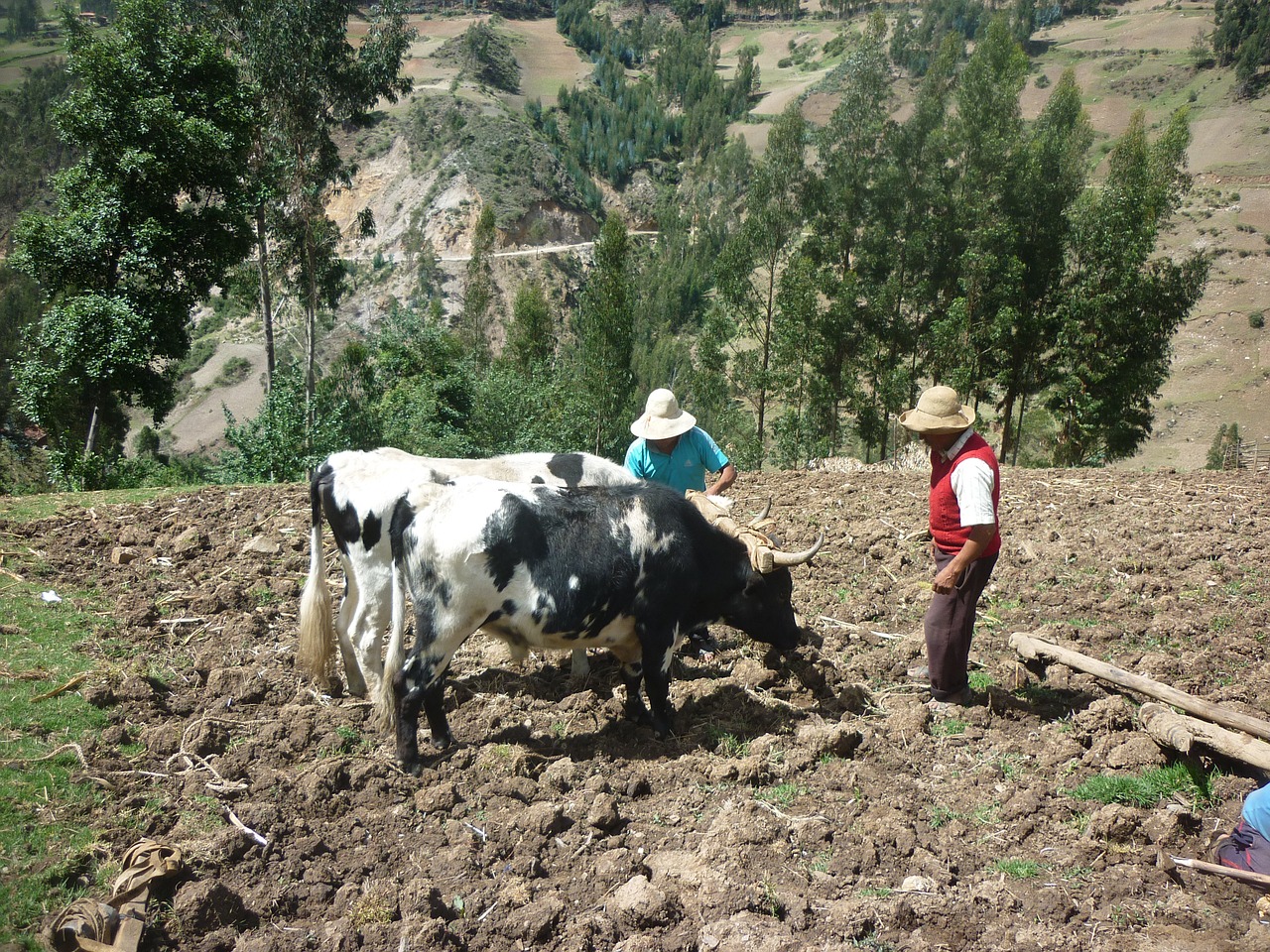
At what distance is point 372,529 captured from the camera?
626cm

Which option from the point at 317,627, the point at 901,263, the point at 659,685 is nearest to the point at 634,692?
the point at 659,685

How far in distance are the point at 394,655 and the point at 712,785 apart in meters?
2.27

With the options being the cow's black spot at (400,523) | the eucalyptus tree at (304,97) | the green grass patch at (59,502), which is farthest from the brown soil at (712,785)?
the eucalyptus tree at (304,97)

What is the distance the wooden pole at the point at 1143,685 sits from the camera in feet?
15.8

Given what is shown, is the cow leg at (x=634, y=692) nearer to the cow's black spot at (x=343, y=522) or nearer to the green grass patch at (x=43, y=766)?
the cow's black spot at (x=343, y=522)

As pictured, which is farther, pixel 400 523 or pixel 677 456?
pixel 677 456

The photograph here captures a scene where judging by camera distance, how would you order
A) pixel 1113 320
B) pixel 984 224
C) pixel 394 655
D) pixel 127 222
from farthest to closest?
pixel 984 224, pixel 1113 320, pixel 127 222, pixel 394 655

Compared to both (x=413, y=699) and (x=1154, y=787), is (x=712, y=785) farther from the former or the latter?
(x=1154, y=787)

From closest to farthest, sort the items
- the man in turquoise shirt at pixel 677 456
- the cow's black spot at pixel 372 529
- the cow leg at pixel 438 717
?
the cow leg at pixel 438 717
the cow's black spot at pixel 372 529
the man in turquoise shirt at pixel 677 456

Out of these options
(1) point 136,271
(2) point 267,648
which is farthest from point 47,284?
(2) point 267,648

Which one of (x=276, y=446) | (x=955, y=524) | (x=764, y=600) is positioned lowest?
(x=276, y=446)

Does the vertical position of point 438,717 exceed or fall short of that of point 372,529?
it falls short

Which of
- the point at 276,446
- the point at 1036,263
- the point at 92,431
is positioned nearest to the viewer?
the point at 276,446

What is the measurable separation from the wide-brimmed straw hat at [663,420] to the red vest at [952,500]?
2.07 meters
